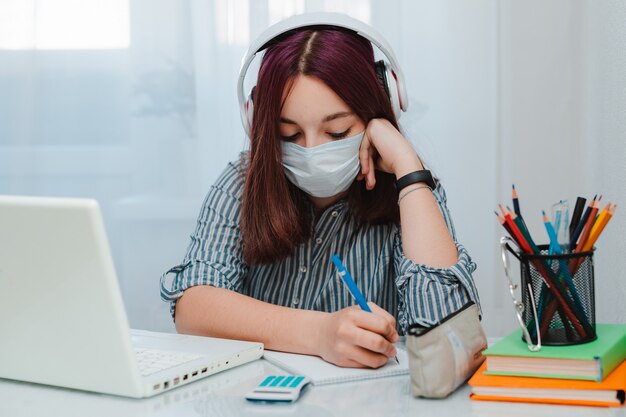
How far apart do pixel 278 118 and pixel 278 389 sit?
1.74 feet

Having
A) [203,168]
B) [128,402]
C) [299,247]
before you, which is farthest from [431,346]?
[203,168]

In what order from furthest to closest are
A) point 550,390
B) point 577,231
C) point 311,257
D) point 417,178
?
point 311,257 < point 417,178 < point 577,231 < point 550,390

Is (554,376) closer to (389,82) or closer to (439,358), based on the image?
(439,358)

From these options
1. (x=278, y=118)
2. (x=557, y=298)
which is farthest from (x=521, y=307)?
(x=278, y=118)

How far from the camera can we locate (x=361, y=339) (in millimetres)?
977

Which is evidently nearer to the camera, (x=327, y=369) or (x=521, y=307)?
(x=521, y=307)

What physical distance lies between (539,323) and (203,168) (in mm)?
1413

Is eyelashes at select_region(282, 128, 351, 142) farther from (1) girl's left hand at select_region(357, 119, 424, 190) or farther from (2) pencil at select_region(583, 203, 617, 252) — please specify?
(2) pencil at select_region(583, 203, 617, 252)

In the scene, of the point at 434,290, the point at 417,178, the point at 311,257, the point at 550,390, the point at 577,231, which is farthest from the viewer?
the point at 311,257

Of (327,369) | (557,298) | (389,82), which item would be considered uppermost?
(389,82)

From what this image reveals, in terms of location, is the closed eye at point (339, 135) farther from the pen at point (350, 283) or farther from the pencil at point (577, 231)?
the pencil at point (577, 231)

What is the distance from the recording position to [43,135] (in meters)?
2.31

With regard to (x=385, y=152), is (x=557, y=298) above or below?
below

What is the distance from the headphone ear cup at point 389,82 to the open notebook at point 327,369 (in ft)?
1.52
